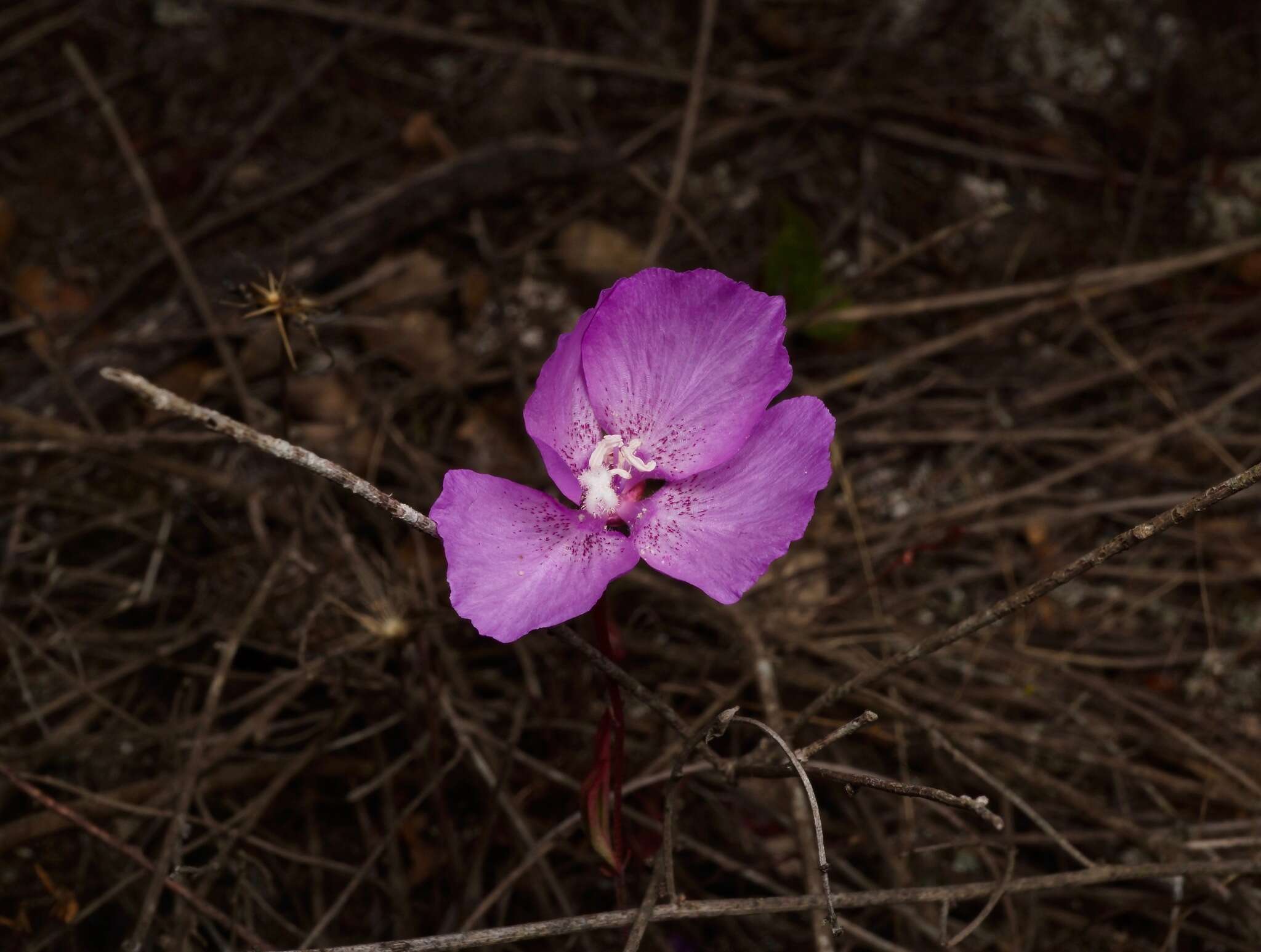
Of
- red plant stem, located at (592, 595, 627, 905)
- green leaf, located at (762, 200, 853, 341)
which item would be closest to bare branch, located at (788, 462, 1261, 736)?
red plant stem, located at (592, 595, 627, 905)

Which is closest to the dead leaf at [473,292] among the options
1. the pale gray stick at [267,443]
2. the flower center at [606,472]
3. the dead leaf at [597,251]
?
the dead leaf at [597,251]

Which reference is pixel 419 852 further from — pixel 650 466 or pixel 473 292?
pixel 473 292

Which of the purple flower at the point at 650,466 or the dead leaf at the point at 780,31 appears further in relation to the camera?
the dead leaf at the point at 780,31

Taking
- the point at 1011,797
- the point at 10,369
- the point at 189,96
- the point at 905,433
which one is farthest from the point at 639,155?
the point at 1011,797

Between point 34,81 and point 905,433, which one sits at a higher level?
point 34,81

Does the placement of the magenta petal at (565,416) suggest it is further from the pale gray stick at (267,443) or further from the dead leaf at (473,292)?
the dead leaf at (473,292)

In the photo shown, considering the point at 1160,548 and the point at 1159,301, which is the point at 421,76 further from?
the point at 1160,548

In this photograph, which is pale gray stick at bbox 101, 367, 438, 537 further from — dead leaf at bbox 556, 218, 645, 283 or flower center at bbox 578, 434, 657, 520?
dead leaf at bbox 556, 218, 645, 283
